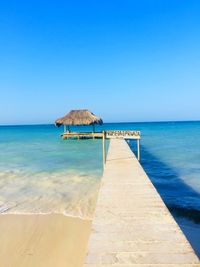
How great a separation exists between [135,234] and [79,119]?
82.2 feet

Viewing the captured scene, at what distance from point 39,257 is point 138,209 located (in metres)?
1.75

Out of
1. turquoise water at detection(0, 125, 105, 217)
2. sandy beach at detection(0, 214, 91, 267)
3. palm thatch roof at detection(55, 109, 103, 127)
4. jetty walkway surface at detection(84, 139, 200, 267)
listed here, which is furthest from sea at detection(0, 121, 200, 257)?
palm thatch roof at detection(55, 109, 103, 127)

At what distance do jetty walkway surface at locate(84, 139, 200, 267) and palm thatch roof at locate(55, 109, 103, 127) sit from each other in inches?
885

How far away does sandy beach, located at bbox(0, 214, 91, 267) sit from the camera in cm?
407

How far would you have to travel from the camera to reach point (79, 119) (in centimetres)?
2791

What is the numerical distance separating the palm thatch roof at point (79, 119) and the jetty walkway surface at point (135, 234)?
73.7ft

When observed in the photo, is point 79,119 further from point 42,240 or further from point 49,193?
point 42,240

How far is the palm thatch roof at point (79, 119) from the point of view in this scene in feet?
90.2

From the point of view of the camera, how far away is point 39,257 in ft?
13.6

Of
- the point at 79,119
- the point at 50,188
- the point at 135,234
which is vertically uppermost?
the point at 79,119

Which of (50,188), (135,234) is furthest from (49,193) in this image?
(135,234)

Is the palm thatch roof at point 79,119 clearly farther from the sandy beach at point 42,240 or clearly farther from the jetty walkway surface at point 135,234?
the jetty walkway surface at point 135,234

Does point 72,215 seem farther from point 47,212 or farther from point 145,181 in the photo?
point 145,181

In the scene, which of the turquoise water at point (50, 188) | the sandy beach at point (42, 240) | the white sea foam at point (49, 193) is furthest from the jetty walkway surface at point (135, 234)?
the turquoise water at point (50, 188)
